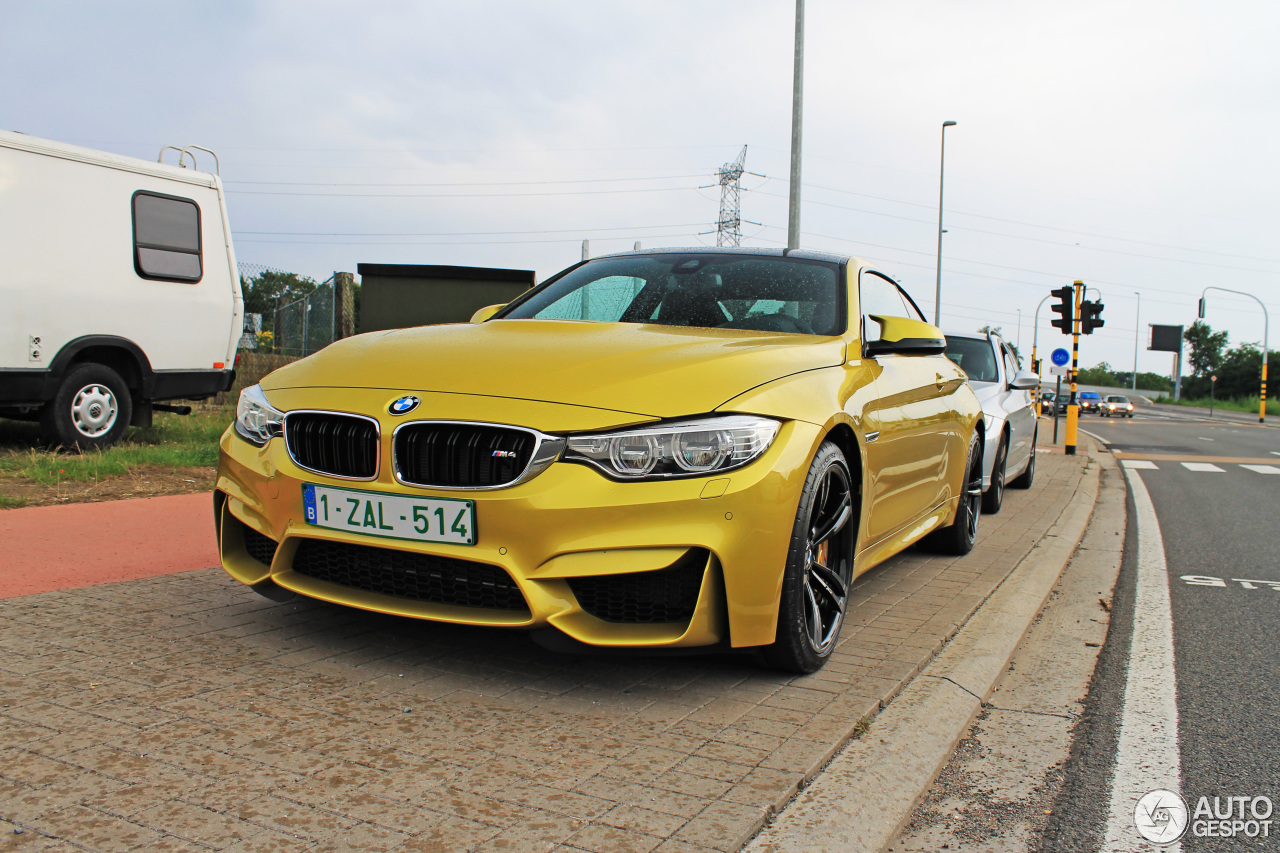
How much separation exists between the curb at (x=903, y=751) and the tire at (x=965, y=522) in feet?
4.27

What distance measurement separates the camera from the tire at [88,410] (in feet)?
27.4

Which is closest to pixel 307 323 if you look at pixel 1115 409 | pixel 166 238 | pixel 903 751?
pixel 166 238

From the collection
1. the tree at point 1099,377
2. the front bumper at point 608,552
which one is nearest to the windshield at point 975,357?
the front bumper at point 608,552

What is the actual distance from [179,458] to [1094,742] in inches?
288

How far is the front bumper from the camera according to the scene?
9.18ft

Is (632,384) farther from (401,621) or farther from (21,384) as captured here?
(21,384)

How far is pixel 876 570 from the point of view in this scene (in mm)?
5496

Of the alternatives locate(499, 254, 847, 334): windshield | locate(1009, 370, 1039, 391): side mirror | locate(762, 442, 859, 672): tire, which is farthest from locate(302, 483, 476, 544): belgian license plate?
locate(1009, 370, 1039, 391): side mirror

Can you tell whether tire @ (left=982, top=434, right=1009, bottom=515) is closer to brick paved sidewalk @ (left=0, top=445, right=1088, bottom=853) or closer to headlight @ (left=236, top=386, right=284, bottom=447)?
brick paved sidewalk @ (left=0, top=445, right=1088, bottom=853)

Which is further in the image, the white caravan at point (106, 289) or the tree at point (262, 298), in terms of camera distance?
the tree at point (262, 298)

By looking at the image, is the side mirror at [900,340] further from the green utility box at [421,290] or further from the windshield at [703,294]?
the green utility box at [421,290]

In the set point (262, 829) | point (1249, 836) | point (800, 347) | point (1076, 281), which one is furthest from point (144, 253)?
point (1076, 281)

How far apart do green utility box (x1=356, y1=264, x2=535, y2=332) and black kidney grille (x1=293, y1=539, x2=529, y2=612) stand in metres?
6.49

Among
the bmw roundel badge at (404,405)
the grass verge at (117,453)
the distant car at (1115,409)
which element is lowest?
the distant car at (1115,409)
